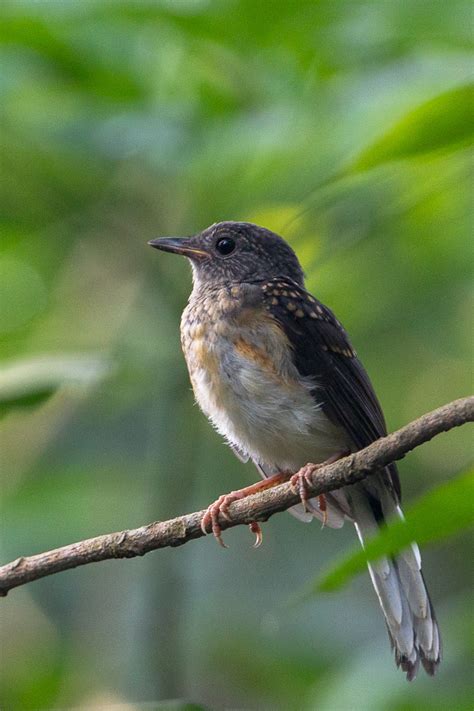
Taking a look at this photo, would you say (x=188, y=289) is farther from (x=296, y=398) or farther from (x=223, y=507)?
(x=223, y=507)

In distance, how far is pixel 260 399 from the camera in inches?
157

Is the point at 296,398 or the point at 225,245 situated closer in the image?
the point at 296,398

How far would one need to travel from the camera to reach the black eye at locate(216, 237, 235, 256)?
4.67m

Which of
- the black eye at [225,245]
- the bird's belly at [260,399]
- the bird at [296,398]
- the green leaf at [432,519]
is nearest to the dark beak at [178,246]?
the bird at [296,398]

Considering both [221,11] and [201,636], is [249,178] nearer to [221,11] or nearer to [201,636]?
[221,11]

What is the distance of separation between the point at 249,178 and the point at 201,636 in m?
2.45

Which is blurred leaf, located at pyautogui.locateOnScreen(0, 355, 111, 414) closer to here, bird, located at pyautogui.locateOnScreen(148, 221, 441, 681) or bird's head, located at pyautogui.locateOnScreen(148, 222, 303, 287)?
bird, located at pyautogui.locateOnScreen(148, 221, 441, 681)

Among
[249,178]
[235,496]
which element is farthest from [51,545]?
[249,178]

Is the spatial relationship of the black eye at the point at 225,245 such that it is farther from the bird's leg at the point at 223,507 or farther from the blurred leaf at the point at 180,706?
the blurred leaf at the point at 180,706

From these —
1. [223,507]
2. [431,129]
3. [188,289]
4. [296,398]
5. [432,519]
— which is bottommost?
[432,519]

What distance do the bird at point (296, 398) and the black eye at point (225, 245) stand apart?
0.80ft

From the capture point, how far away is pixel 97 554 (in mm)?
2762

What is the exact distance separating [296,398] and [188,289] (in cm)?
108

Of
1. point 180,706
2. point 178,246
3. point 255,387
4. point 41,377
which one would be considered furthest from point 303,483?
point 178,246
